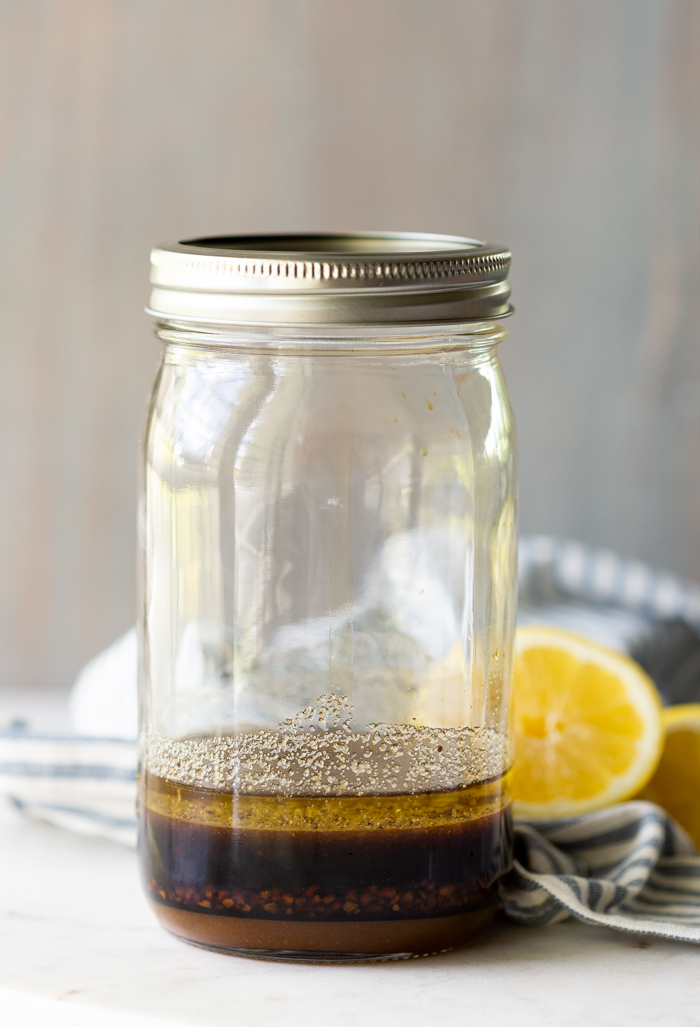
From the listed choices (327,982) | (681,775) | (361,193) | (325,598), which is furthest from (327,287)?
(361,193)

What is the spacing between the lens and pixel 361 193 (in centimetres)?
Answer: 100

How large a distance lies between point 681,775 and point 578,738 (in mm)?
90

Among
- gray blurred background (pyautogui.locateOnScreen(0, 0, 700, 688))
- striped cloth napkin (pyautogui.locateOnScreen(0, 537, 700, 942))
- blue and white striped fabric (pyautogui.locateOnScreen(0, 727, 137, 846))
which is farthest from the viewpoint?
gray blurred background (pyautogui.locateOnScreen(0, 0, 700, 688))

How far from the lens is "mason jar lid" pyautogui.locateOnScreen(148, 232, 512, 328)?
0.47 meters

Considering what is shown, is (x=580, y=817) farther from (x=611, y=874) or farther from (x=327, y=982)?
(x=327, y=982)

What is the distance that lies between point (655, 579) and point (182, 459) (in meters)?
0.55

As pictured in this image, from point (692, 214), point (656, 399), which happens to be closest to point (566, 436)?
point (656, 399)

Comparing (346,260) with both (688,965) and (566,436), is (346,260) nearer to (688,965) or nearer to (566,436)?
(688,965)

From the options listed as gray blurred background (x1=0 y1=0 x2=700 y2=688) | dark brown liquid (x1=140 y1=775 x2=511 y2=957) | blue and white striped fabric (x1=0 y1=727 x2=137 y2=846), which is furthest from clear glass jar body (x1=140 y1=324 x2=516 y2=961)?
gray blurred background (x1=0 y1=0 x2=700 y2=688)

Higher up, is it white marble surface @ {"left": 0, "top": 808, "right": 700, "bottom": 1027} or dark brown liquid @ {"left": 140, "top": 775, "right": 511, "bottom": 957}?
dark brown liquid @ {"left": 140, "top": 775, "right": 511, "bottom": 957}

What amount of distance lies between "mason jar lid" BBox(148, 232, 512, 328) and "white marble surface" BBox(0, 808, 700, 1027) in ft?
0.92

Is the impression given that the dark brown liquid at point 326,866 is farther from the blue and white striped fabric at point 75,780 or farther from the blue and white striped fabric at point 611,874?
the blue and white striped fabric at point 75,780

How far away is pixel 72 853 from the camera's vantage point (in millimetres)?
678

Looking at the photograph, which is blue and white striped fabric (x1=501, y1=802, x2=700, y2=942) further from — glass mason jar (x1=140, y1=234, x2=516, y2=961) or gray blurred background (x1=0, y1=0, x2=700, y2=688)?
gray blurred background (x1=0, y1=0, x2=700, y2=688)
